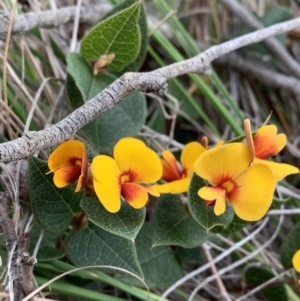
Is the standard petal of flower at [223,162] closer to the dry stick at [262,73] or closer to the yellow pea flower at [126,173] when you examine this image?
the yellow pea flower at [126,173]

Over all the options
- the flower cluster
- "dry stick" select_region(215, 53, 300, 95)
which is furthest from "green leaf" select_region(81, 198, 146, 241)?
"dry stick" select_region(215, 53, 300, 95)

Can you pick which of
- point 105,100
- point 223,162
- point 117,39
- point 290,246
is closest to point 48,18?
point 117,39

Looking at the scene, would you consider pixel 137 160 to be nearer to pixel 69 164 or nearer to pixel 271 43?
pixel 69 164

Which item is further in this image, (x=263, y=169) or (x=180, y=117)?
(x=180, y=117)

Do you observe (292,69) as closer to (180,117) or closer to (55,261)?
(180,117)

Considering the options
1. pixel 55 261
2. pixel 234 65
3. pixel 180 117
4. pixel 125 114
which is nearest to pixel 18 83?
pixel 125 114

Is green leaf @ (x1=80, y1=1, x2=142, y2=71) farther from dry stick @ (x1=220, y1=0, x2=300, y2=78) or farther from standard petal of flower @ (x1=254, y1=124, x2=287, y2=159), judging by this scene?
dry stick @ (x1=220, y1=0, x2=300, y2=78)
